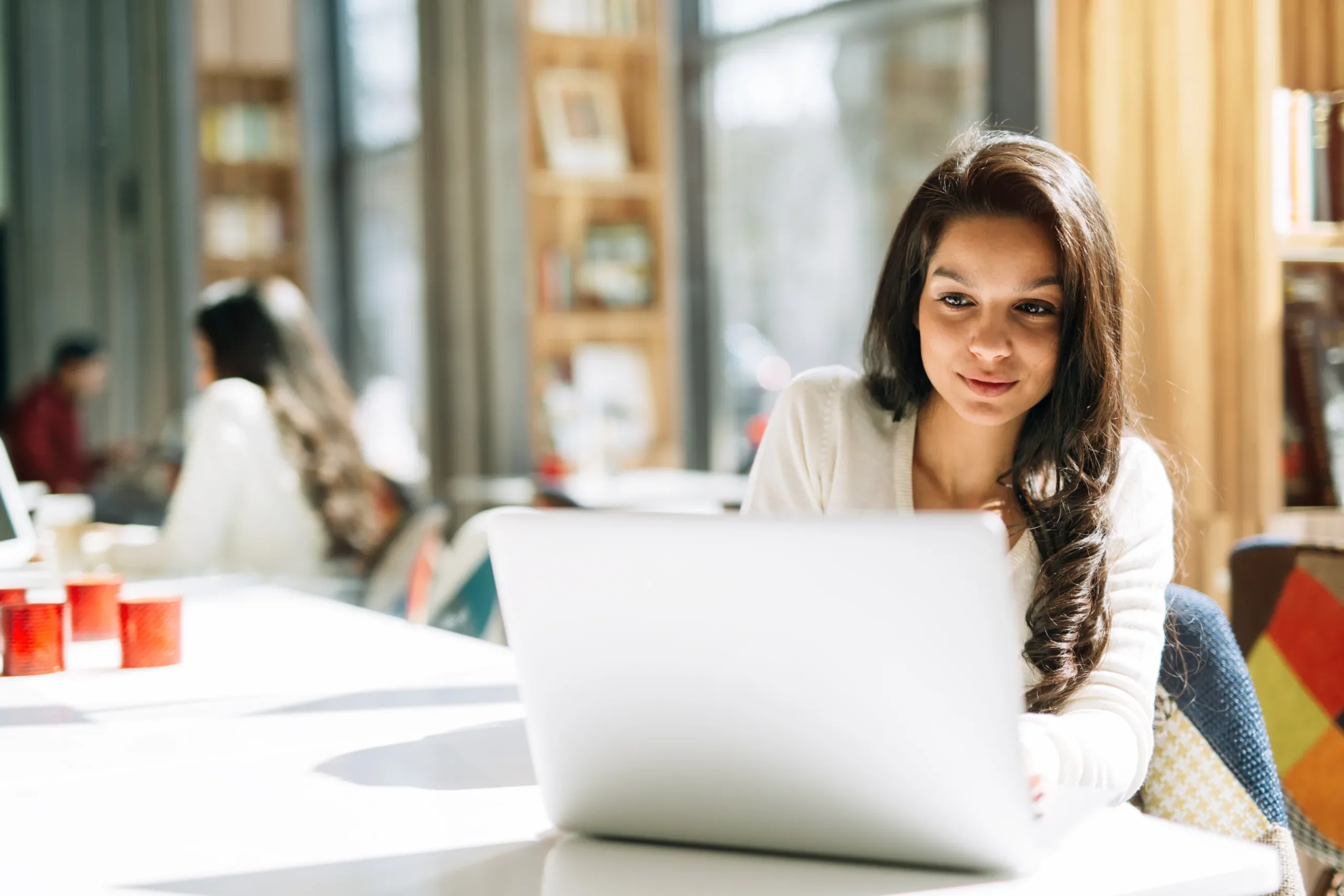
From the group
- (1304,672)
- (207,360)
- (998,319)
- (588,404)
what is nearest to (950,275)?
(998,319)

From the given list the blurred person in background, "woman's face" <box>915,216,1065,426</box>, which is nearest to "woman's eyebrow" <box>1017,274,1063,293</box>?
"woman's face" <box>915,216,1065,426</box>

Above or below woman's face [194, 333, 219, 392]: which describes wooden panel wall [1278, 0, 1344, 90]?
above

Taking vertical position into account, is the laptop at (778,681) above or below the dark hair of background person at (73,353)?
below

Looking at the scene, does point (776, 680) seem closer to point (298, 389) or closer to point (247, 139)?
point (298, 389)

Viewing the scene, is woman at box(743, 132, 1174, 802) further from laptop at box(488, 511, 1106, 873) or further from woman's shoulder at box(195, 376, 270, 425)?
woman's shoulder at box(195, 376, 270, 425)

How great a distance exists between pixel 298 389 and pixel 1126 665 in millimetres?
2736

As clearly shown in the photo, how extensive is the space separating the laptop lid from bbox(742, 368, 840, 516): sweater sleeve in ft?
2.53

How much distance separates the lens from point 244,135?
26.1 ft

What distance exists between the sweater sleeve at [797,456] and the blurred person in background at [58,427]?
6723 mm

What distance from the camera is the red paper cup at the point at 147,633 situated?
1822 millimetres

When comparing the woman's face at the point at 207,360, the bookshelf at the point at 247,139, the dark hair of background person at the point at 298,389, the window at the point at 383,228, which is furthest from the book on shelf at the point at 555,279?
the bookshelf at the point at 247,139

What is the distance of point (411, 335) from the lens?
7.36 meters

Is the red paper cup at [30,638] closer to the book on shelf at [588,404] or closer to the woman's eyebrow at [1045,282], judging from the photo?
the woman's eyebrow at [1045,282]

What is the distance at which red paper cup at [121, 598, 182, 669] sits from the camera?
1.82 m
